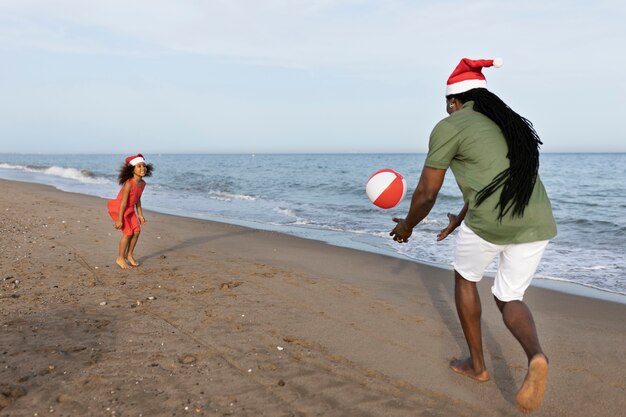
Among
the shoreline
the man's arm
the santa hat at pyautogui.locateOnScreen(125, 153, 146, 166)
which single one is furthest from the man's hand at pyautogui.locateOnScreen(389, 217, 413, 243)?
the santa hat at pyautogui.locateOnScreen(125, 153, 146, 166)

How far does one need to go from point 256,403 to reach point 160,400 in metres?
0.60

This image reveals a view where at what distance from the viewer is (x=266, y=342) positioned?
4.38m

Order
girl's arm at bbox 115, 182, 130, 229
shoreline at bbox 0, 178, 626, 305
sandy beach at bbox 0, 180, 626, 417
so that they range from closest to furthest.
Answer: sandy beach at bbox 0, 180, 626, 417 → shoreline at bbox 0, 178, 626, 305 → girl's arm at bbox 115, 182, 130, 229

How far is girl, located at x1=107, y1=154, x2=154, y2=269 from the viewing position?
23.4ft

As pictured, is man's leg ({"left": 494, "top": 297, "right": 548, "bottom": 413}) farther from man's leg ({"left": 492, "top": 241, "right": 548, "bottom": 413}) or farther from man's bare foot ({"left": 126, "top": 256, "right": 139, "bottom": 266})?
man's bare foot ({"left": 126, "top": 256, "right": 139, "bottom": 266})

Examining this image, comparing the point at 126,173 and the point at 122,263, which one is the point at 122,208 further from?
the point at 122,263

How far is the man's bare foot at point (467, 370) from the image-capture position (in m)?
3.76

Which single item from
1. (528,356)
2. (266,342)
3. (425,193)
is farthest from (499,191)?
(266,342)

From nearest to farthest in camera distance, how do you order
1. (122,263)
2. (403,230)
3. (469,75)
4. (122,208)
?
(469,75) < (403,230) < (122,263) < (122,208)

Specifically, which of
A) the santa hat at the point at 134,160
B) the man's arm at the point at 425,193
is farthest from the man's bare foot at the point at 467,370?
the santa hat at the point at 134,160

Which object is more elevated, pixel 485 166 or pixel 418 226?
pixel 485 166

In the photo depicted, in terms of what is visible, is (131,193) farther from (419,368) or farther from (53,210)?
(53,210)

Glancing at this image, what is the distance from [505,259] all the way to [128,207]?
5510 millimetres

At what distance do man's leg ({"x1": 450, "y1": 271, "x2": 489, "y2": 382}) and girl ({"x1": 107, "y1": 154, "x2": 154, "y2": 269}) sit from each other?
4.85 m
